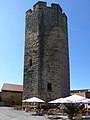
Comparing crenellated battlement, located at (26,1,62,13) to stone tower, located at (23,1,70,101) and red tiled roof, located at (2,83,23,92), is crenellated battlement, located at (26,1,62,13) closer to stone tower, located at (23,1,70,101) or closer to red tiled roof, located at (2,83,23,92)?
stone tower, located at (23,1,70,101)

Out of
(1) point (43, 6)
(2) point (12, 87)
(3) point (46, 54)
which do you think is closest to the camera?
(3) point (46, 54)

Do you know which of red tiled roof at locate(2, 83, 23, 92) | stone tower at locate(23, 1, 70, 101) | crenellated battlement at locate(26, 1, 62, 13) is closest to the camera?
stone tower at locate(23, 1, 70, 101)

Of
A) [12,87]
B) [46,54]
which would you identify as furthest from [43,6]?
[12,87]

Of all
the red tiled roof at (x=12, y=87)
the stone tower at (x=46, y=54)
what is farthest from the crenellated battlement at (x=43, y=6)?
the red tiled roof at (x=12, y=87)

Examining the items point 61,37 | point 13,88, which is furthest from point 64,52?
point 13,88

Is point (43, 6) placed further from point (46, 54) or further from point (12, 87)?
point (12, 87)

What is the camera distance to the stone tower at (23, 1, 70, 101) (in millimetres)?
27281

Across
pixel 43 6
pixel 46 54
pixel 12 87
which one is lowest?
pixel 12 87

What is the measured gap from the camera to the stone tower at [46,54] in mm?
27281

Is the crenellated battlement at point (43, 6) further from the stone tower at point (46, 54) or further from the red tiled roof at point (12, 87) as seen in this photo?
the red tiled roof at point (12, 87)

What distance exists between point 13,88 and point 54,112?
831 inches

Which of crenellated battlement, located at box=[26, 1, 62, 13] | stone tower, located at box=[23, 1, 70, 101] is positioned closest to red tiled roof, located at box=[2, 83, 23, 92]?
stone tower, located at box=[23, 1, 70, 101]

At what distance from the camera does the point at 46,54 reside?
28.1m

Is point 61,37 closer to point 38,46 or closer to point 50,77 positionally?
point 38,46
